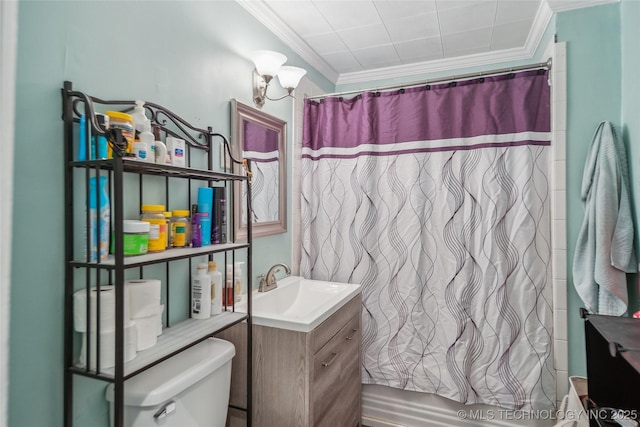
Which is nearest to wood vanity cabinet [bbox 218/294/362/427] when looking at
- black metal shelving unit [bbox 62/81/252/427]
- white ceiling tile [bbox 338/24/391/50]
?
black metal shelving unit [bbox 62/81/252/427]

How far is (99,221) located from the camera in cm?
92

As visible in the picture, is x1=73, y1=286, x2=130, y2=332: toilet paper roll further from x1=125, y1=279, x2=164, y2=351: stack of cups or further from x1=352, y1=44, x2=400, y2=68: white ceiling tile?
A: x1=352, y1=44, x2=400, y2=68: white ceiling tile

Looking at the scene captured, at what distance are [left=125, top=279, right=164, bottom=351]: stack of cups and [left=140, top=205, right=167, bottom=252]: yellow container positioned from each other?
0.37ft

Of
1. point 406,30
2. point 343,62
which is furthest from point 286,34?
point 406,30

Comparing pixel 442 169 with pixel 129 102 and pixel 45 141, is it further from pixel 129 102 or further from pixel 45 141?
pixel 45 141

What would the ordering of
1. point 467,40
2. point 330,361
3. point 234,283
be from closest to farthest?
point 234,283 < point 330,361 < point 467,40

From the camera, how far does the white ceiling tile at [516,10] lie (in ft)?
5.98

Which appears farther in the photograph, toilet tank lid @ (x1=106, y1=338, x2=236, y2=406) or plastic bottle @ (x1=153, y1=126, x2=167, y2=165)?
plastic bottle @ (x1=153, y1=126, x2=167, y2=165)

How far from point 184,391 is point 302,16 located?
6.09ft

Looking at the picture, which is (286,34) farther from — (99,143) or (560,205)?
(560,205)

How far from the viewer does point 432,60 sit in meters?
2.55

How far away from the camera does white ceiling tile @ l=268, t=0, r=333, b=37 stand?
182 centimetres

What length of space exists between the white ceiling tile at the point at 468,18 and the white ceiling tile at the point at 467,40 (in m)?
0.06

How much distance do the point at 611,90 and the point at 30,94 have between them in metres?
2.30
